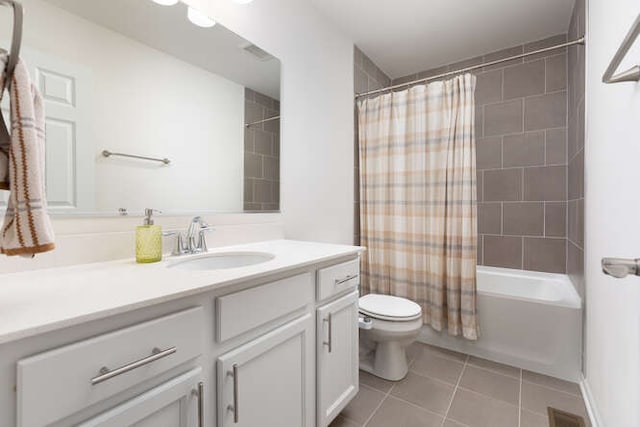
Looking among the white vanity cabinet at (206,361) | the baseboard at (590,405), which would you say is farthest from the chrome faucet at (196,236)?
the baseboard at (590,405)

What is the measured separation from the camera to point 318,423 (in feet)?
3.92

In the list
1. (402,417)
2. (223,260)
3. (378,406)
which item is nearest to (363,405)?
(378,406)

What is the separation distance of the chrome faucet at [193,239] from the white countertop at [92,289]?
10cm

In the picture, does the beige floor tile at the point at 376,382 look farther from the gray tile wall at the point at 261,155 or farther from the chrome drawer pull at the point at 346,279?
the gray tile wall at the point at 261,155

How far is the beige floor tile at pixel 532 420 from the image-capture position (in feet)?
4.59

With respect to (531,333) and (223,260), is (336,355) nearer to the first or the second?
(223,260)

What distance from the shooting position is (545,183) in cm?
238

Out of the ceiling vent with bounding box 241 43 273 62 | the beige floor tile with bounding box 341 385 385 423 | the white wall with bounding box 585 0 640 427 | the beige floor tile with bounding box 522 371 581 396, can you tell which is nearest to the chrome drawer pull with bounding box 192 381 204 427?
the beige floor tile with bounding box 341 385 385 423

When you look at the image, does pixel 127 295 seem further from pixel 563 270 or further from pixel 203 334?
pixel 563 270

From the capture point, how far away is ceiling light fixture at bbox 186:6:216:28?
51.2 inches

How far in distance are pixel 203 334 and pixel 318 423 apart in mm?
737

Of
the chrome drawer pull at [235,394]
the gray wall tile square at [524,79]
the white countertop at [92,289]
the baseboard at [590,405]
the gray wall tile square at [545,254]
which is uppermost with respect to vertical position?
the gray wall tile square at [524,79]

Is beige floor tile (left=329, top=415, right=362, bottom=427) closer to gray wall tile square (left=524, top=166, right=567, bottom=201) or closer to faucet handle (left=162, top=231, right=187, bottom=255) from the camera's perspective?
faucet handle (left=162, top=231, right=187, bottom=255)

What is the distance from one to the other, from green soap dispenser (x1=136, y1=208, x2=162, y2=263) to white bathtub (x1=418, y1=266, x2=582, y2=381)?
6.40 ft
